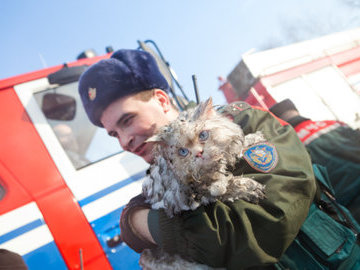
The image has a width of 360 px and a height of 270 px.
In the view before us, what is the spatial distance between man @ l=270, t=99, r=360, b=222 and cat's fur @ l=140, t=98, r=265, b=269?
2.10 feet

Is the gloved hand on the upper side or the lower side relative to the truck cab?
lower

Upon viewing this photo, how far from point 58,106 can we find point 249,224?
229 cm

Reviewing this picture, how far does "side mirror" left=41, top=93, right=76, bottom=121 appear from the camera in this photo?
226 centimetres

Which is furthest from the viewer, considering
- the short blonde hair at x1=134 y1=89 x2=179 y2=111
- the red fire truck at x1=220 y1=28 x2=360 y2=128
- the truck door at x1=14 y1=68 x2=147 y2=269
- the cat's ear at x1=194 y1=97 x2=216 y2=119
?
the red fire truck at x1=220 y1=28 x2=360 y2=128

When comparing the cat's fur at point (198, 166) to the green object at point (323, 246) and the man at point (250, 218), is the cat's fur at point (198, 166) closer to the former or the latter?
the man at point (250, 218)

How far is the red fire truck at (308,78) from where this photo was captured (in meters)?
4.85

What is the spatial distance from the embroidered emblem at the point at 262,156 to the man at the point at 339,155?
2.24 ft

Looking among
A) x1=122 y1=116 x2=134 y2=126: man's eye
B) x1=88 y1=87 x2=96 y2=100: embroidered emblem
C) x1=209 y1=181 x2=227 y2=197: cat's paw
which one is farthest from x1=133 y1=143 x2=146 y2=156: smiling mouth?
x1=209 y1=181 x2=227 y2=197: cat's paw

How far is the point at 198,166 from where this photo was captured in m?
1.07

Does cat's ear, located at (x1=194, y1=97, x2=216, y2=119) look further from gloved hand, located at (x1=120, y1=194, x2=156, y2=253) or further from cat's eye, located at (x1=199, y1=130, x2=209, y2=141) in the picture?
gloved hand, located at (x1=120, y1=194, x2=156, y2=253)

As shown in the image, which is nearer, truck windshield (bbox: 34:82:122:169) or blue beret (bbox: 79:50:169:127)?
blue beret (bbox: 79:50:169:127)

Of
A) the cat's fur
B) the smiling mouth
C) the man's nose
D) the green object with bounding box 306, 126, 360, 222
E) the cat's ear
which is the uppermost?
the man's nose

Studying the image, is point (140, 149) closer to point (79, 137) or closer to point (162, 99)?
point (162, 99)

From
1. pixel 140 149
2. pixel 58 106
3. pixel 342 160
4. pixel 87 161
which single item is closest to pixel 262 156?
pixel 342 160
